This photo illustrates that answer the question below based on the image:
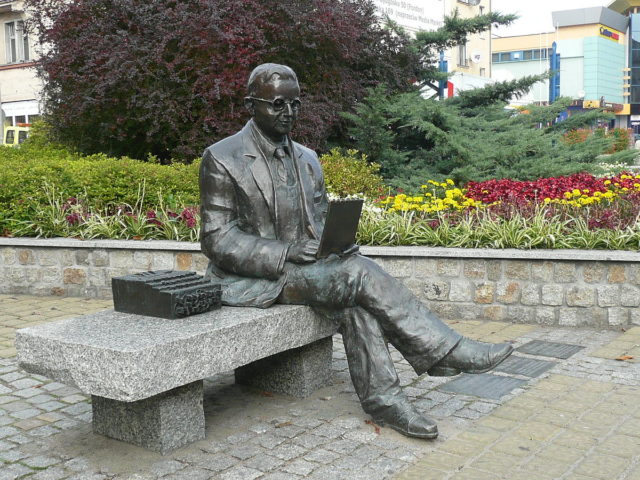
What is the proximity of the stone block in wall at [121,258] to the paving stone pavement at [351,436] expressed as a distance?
101 inches

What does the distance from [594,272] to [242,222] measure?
138 inches

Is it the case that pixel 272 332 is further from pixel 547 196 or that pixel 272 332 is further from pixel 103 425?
pixel 547 196

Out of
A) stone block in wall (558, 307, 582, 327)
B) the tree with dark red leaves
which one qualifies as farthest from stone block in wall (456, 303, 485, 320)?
the tree with dark red leaves

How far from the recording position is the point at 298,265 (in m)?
4.28

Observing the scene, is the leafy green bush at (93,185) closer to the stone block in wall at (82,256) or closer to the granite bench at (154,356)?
the stone block in wall at (82,256)

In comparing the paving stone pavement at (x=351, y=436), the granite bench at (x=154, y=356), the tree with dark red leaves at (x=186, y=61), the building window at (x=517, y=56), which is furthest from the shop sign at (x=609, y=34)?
the granite bench at (x=154, y=356)

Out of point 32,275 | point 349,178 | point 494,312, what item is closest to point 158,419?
point 494,312

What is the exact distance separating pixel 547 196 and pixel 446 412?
14.8ft

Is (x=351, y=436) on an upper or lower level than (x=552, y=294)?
lower

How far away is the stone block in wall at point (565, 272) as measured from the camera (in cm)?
642

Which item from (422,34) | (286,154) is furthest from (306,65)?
(286,154)

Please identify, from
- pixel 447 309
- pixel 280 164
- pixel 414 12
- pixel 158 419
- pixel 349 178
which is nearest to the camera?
pixel 158 419

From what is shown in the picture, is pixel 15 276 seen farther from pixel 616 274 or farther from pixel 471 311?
pixel 616 274

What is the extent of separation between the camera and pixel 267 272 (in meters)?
4.25
